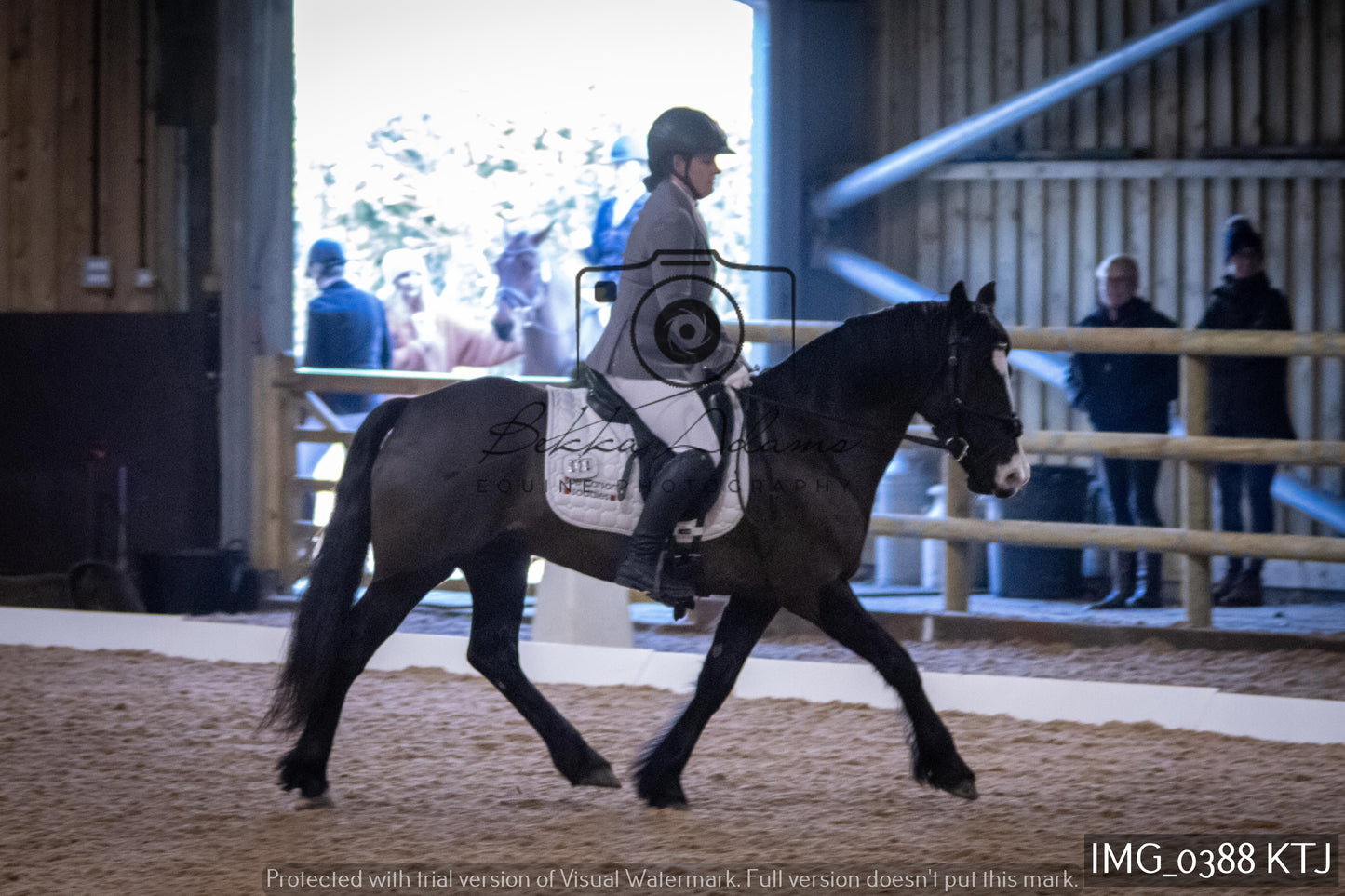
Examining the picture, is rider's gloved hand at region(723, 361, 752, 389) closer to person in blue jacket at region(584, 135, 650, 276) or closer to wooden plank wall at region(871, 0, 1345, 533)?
person in blue jacket at region(584, 135, 650, 276)

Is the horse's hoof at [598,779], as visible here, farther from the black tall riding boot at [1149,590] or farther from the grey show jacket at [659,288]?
the black tall riding boot at [1149,590]

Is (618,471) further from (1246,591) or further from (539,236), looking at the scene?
(539,236)

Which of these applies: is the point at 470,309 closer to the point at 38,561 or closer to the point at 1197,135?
the point at 38,561

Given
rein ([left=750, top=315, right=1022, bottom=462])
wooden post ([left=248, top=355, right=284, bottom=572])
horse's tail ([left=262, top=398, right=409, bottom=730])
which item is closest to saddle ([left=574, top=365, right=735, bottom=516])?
rein ([left=750, top=315, right=1022, bottom=462])

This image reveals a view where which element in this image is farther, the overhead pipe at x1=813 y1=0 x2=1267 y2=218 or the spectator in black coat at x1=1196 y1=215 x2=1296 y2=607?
the overhead pipe at x1=813 y1=0 x2=1267 y2=218

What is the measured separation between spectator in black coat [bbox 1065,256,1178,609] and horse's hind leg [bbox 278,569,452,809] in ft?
13.6

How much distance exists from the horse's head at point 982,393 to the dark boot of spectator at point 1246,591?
12.4 ft

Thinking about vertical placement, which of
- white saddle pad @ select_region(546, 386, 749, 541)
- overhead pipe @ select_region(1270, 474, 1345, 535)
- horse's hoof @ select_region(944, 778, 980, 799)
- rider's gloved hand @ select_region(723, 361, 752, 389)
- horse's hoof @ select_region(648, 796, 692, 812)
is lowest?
horse's hoof @ select_region(648, 796, 692, 812)

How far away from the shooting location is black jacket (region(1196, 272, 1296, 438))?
716 centimetres

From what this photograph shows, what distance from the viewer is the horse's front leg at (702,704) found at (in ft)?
14.0

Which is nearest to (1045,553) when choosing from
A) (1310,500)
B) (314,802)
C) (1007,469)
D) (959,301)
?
(1310,500)

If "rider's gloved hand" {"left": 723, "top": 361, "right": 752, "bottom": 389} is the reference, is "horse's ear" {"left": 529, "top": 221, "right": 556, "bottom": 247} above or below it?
above

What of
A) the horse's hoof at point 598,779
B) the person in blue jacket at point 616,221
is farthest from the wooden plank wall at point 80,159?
the horse's hoof at point 598,779

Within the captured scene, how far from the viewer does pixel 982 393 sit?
14.0ft
